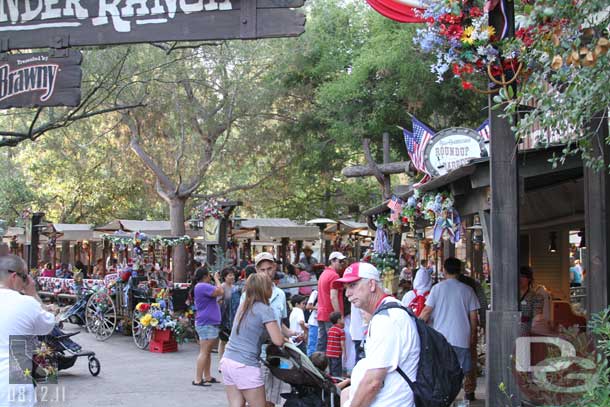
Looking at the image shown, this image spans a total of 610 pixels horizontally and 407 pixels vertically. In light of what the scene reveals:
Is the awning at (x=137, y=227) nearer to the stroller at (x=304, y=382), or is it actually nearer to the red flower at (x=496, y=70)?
the stroller at (x=304, y=382)

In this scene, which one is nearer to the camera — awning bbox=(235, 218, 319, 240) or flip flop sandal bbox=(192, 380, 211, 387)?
flip flop sandal bbox=(192, 380, 211, 387)

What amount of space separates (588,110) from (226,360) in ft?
12.3

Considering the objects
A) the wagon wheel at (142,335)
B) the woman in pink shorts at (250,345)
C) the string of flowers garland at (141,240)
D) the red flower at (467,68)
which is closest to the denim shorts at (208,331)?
the woman in pink shorts at (250,345)

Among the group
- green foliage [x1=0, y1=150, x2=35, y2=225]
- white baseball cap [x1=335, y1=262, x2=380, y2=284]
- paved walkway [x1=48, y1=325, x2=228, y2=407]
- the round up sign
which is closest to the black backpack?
white baseball cap [x1=335, y1=262, x2=380, y2=284]

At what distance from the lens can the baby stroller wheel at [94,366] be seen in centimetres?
1205

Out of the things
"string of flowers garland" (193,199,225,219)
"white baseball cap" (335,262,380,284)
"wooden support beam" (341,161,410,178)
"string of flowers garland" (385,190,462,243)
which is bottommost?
"white baseball cap" (335,262,380,284)

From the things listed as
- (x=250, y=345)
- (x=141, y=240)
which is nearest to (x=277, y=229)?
(x=141, y=240)

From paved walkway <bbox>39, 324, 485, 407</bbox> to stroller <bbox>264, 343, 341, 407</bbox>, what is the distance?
125 inches

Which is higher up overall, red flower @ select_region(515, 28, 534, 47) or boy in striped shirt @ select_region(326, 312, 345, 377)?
red flower @ select_region(515, 28, 534, 47)

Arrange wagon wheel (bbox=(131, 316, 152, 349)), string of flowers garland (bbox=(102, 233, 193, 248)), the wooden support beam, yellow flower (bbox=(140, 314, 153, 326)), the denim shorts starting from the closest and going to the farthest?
the denim shorts, yellow flower (bbox=(140, 314, 153, 326)), wagon wheel (bbox=(131, 316, 152, 349)), the wooden support beam, string of flowers garland (bbox=(102, 233, 193, 248))

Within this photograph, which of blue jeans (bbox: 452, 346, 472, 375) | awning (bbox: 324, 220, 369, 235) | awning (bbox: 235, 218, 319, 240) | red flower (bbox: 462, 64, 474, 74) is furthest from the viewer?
awning (bbox: 324, 220, 369, 235)

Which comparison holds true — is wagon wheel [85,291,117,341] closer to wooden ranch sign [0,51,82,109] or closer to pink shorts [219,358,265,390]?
wooden ranch sign [0,51,82,109]

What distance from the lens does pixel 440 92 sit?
20.4 metres

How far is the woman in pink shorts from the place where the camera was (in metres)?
6.73
